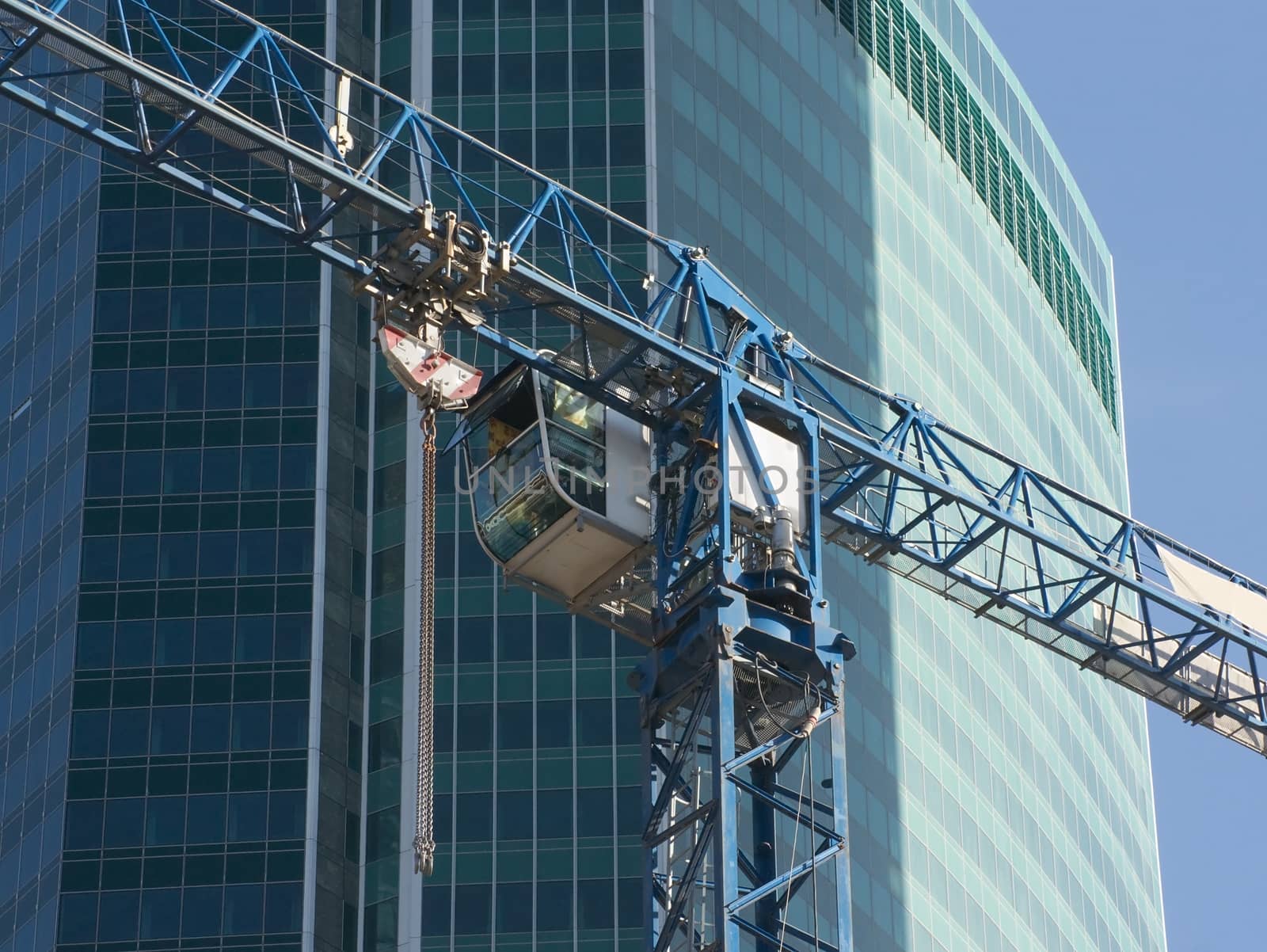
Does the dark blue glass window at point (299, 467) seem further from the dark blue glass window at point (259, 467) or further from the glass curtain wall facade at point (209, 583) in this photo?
the dark blue glass window at point (259, 467)

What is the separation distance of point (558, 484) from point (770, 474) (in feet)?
14.7

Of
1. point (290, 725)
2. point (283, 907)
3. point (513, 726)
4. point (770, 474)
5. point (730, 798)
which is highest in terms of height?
point (290, 725)

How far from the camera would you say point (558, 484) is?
67062 millimetres

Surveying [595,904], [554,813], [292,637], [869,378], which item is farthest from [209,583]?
[869,378]

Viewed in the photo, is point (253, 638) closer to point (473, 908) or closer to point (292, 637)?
point (292, 637)

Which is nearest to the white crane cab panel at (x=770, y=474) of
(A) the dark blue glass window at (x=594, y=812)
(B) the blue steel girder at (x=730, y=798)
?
(B) the blue steel girder at (x=730, y=798)

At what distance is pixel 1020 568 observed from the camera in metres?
159

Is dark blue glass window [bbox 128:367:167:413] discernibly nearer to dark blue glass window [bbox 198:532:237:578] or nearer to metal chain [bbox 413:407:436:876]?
dark blue glass window [bbox 198:532:237:578]

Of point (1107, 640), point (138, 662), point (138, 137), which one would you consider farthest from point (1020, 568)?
point (138, 137)

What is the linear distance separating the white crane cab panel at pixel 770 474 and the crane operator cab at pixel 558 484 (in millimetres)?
1939

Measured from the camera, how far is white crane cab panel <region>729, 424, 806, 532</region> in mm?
67250

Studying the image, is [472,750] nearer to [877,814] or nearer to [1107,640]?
[877,814]

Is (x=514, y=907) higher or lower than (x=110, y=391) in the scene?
lower

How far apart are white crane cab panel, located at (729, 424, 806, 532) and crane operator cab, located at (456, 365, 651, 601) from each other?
1939 millimetres
